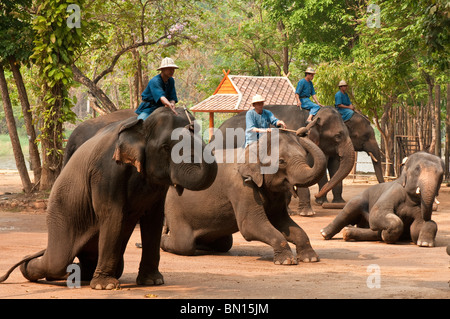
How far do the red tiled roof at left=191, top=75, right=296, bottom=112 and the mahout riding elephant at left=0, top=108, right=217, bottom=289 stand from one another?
15.9m

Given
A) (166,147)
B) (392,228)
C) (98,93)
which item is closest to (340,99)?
(98,93)

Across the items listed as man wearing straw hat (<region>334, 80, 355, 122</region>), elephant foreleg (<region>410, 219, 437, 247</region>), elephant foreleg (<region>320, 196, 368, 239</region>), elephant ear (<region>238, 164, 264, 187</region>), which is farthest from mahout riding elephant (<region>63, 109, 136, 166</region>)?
man wearing straw hat (<region>334, 80, 355, 122</region>)

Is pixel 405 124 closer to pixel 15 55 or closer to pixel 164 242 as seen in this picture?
pixel 15 55

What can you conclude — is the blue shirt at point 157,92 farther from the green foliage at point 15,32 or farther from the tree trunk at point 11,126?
the tree trunk at point 11,126

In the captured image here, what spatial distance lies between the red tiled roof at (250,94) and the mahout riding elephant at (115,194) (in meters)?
15.9

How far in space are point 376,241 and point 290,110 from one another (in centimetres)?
617

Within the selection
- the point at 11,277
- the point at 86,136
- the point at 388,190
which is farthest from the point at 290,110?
the point at 11,277

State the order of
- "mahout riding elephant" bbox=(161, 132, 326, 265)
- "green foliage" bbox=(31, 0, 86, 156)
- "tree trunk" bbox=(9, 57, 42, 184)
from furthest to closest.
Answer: "tree trunk" bbox=(9, 57, 42, 184)
"green foliage" bbox=(31, 0, 86, 156)
"mahout riding elephant" bbox=(161, 132, 326, 265)

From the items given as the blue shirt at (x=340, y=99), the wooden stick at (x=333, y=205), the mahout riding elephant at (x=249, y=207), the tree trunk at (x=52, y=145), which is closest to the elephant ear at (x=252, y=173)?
the mahout riding elephant at (x=249, y=207)

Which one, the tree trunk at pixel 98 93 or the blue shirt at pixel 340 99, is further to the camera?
the tree trunk at pixel 98 93

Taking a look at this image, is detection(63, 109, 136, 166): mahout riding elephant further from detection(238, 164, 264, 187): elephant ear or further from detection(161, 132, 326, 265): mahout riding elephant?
detection(238, 164, 264, 187): elephant ear

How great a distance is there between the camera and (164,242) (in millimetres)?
9914

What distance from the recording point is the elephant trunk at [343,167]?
36.7ft

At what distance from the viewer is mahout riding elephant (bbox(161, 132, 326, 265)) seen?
8820 millimetres
